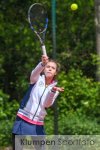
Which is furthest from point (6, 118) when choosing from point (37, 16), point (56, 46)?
point (56, 46)

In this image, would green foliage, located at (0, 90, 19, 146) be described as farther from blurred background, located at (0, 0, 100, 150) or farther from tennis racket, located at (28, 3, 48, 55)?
tennis racket, located at (28, 3, 48, 55)

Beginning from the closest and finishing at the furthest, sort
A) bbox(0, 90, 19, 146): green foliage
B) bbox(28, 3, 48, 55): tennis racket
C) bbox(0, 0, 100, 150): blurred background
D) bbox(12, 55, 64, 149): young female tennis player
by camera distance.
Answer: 1. bbox(12, 55, 64, 149): young female tennis player
2. bbox(28, 3, 48, 55): tennis racket
3. bbox(0, 90, 19, 146): green foliage
4. bbox(0, 0, 100, 150): blurred background

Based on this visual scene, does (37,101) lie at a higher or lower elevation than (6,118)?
higher

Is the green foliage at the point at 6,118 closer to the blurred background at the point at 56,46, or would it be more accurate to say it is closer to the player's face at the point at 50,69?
the blurred background at the point at 56,46

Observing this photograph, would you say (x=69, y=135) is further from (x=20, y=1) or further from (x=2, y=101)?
(x=20, y=1)

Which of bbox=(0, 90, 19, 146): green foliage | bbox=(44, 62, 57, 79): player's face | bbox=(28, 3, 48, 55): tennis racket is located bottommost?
bbox=(0, 90, 19, 146): green foliage

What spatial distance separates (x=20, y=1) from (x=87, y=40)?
1.68 meters

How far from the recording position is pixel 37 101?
577 cm

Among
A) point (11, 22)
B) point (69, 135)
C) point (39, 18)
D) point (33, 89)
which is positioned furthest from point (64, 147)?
point (11, 22)

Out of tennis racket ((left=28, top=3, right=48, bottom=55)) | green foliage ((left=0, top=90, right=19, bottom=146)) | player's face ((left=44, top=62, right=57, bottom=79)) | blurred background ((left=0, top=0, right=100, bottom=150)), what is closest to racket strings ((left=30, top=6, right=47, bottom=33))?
tennis racket ((left=28, top=3, right=48, bottom=55))

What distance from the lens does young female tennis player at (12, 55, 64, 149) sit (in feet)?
18.9

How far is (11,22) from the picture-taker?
10344 millimetres

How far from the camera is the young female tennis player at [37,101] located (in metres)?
5.75

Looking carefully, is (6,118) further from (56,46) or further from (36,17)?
(56,46)
